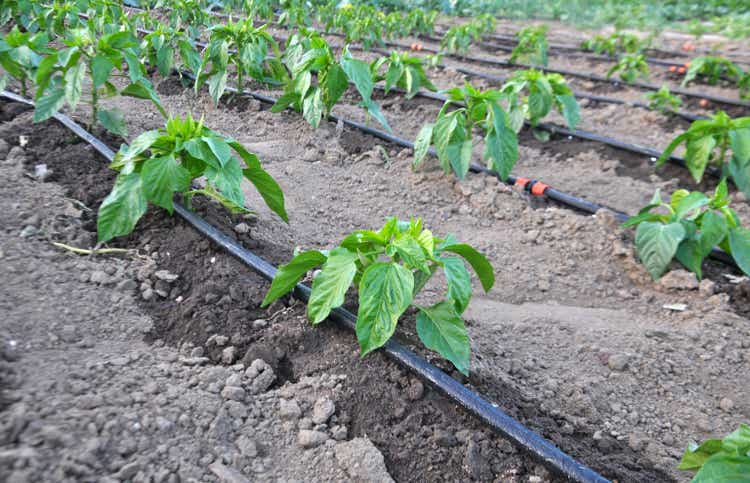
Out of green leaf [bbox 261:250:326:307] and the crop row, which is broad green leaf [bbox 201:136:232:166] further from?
green leaf [bbox 261:250:326:307]

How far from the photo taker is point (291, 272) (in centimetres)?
203

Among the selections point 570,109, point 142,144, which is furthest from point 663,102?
point 142,144

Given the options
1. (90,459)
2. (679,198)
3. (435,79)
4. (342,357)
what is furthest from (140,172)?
(435,79)

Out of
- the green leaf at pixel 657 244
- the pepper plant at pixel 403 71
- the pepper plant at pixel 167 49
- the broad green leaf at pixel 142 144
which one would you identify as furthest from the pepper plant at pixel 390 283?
the pepper plant at pixel 167 49

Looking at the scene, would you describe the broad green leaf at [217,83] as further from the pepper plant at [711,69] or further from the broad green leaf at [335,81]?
the pepper plant at [711,69]

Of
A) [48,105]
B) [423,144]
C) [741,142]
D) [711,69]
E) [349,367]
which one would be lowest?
[349,367]

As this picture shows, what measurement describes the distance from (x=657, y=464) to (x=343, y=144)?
2.92 meters

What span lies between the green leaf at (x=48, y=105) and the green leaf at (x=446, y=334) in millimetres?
2279

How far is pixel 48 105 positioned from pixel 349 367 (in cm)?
223

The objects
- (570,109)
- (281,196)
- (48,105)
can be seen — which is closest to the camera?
(281,196)

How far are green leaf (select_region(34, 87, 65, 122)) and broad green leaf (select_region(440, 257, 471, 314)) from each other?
89.8 inches

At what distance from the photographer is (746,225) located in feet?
11.5

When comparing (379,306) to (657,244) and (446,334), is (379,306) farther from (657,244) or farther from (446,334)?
(657,244)

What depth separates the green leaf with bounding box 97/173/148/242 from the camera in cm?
230
